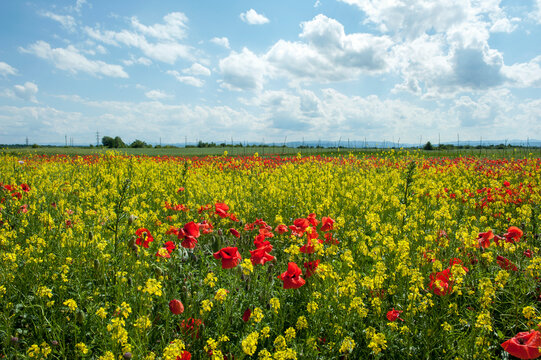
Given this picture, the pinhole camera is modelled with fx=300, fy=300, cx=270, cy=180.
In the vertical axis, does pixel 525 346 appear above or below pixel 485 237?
below

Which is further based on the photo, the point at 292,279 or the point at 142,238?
the point at 142,238

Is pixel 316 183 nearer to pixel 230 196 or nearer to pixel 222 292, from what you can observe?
pixel 230 196

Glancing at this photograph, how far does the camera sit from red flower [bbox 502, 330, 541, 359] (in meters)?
1.31

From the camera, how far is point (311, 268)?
218 cm

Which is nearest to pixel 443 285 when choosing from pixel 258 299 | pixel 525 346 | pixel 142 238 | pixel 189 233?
pixel 525 346

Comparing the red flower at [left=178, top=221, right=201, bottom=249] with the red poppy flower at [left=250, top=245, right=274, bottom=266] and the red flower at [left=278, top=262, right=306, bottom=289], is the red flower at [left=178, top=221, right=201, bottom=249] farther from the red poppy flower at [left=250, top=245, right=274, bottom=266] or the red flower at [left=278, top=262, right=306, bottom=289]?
the red flower at [left=278, top=262, right=306, bottom=289]

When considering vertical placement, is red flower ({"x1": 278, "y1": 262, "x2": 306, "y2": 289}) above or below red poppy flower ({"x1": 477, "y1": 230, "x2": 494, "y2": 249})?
below

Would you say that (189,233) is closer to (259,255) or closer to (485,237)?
(259,255)

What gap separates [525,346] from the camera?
1.33m

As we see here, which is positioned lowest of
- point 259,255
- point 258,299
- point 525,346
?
point 258,299

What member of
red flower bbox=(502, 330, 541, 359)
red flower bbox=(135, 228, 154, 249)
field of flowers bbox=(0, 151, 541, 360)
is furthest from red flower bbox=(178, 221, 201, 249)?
red flower bbox=(502, 330, 541, 359)

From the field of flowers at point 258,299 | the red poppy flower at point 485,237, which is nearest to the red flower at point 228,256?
the field of flowers at point 258,299

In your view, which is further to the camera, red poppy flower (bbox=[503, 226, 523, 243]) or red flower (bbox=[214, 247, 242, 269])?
red poppy flower (bbox=[503, 226, 523, 243])

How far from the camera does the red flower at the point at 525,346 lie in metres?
1.31
